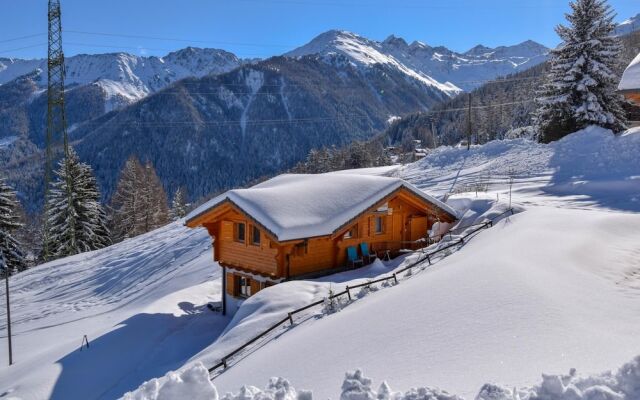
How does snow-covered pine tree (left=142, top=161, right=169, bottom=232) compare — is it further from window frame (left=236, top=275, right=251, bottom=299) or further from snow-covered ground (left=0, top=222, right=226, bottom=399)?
window frame (left=236, top=275, right=251, bottom=299)

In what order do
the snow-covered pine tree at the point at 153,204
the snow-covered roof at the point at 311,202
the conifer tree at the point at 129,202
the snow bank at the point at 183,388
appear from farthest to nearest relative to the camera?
the snow-covered pine tree at the point at 153,204 < the conifer tree at the point at 129,202 < the snow-covered roof at the point at 311,202 < the snow bank at the point at 183,388

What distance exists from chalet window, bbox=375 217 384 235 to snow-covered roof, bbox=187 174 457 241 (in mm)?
1554

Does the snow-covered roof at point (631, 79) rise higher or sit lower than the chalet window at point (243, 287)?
higher

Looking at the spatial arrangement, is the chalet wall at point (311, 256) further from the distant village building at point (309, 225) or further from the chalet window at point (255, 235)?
the chalet window at point (255, 235)

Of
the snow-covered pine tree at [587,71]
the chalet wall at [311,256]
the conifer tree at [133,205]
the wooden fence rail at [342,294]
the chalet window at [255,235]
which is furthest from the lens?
the conifer tree at [133,205]

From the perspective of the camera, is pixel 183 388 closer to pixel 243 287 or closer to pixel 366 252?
pixel 366 252

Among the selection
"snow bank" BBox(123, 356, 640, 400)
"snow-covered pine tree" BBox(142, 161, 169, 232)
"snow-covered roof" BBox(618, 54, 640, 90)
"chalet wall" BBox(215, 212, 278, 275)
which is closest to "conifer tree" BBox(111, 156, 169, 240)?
"snow-covered pine tree" BBox(142, 161, 169, 232)

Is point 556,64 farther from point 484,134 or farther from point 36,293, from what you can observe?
point 484,134

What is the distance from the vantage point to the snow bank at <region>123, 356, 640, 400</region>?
143 inches

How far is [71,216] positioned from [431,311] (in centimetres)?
3646

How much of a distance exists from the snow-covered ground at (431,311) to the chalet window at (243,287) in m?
1.63

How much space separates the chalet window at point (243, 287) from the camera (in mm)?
17859

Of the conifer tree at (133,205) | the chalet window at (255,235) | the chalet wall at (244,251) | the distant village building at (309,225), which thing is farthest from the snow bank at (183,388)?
the conifer tree at (133,205)

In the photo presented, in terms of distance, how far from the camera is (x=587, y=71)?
28.5 meters
